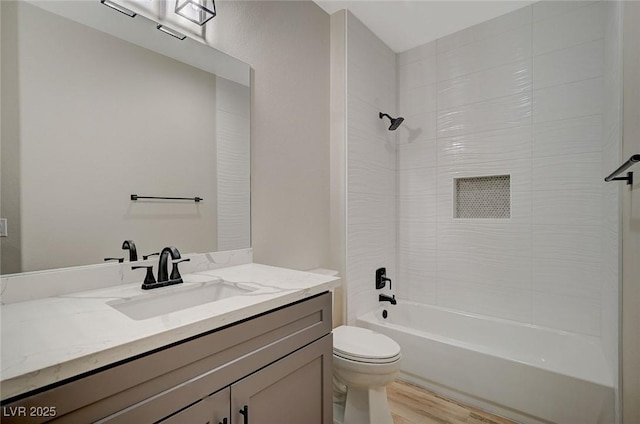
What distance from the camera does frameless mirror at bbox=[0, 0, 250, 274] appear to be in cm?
96

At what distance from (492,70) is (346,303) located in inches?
81.1

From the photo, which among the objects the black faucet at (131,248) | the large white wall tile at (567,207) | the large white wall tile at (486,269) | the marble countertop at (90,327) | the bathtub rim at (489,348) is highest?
the large white wall tile at (567,207)

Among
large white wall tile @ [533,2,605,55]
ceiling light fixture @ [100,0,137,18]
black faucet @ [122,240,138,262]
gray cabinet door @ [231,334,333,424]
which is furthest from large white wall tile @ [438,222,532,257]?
ceiling light fixture @ [100,0,137,18]

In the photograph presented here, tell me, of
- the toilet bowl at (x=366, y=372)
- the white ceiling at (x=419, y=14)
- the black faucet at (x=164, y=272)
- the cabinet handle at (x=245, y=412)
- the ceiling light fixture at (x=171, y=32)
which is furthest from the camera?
the white ceiling at (x=419, y=14)

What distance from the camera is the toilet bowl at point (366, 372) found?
1.51 meters

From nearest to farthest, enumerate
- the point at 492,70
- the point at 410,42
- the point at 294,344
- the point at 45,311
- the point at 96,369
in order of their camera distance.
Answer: the point at 96,369 < the point at 45,311 < the point at 294,344 < the point at 492,70 < the point at 410,42

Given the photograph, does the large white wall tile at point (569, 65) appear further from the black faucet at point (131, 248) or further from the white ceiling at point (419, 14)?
the black faucet at point (131, 248)

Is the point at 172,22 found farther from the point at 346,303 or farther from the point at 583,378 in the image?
Answer: the point at 583,378

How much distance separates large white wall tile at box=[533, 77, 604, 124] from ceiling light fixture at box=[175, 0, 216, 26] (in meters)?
2.16

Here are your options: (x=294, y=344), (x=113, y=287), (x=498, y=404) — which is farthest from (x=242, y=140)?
(x=498, y=404)

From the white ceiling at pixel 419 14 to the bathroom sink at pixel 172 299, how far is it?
198 centimetres

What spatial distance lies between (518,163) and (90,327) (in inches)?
101

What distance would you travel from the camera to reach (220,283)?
128 centimetres

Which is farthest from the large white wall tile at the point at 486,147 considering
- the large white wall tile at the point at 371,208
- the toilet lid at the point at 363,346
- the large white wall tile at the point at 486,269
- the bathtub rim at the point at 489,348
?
the toilet lid at the point at 363,346
